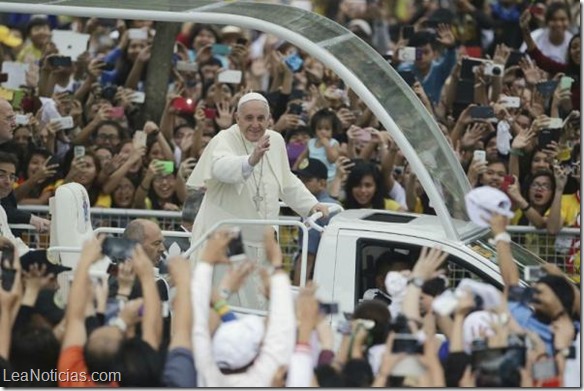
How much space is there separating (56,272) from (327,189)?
4.39 metres

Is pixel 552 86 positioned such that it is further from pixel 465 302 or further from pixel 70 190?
pixel 465 302

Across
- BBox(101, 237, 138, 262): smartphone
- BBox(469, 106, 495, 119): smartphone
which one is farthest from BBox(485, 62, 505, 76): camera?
BBox(101, 237, 138, 262): smartphone

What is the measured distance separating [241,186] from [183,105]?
→ 367cm

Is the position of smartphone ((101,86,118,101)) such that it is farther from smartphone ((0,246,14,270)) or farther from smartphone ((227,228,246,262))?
smartphone ((227,228,246,262))

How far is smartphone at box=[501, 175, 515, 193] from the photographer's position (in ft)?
42.5

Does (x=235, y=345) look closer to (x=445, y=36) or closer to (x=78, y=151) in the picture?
(x=78, y=151)

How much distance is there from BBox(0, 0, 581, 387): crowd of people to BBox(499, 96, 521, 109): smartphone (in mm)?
18

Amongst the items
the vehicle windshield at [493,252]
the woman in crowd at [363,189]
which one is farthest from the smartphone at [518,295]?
the woman in crowd at [363,189]

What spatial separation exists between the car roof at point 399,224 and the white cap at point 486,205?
1.21 meters

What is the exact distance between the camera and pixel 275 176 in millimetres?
11172

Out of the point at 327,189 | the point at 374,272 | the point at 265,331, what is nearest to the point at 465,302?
the point at 265,331

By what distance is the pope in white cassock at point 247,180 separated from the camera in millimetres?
10734

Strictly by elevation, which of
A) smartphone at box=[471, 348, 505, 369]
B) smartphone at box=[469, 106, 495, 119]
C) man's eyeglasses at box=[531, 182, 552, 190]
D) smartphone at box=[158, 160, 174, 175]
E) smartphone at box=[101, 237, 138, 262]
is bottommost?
smartphone at box=[471, 348, 505, 369]

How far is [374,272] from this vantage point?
33.7 feet
